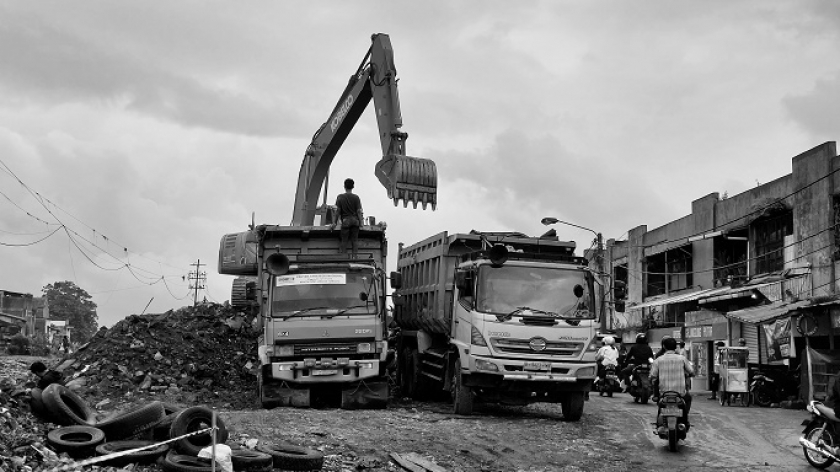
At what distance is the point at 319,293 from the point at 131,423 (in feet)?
20.2

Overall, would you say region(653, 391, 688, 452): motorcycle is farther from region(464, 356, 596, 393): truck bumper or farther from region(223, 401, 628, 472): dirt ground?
region(464, 356, 596, 393): truck bumper

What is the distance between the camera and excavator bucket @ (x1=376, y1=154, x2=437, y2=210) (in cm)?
1573

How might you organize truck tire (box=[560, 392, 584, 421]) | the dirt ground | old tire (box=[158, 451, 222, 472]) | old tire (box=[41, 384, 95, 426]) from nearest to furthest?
old tire (box=[158, 451, 222, 472])
old tire (box=[41, 384, 95, 426])
the dirt ground
truck tire (box=[560, 392, 584, 421])

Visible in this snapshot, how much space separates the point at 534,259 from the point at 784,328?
999cm

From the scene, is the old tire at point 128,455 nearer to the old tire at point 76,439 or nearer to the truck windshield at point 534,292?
the old tire at point 76,439

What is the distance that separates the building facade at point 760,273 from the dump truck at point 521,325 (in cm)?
139

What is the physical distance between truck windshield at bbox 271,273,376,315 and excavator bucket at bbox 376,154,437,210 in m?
1.71

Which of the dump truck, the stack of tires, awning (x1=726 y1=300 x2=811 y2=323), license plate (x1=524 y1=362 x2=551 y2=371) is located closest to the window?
awning (x1=726 y1=300 x2=811 y2=323)

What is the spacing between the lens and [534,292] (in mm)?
15273

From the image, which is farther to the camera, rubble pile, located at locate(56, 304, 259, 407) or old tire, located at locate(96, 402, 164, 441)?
rubble pile, located at locate(56, 304, 259, 407)

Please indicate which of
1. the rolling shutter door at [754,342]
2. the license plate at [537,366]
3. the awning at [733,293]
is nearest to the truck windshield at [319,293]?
the license plate at [537,366]

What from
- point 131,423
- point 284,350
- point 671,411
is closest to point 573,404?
point 671,411

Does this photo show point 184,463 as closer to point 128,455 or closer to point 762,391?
point 128,455

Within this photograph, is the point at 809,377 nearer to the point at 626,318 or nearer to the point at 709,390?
the point at 709,390
